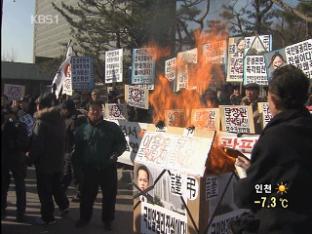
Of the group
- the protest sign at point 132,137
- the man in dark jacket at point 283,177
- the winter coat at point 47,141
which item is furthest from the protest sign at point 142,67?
the man in dark jacket at point 283,177

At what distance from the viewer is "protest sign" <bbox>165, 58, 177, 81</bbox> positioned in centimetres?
976

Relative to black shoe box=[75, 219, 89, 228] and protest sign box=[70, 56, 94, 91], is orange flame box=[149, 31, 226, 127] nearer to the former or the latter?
protest sign box=[70, 56, 94, 91]

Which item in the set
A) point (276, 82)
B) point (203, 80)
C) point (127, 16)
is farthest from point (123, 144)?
point (127, 16)

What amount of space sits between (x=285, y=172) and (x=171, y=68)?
7430 mm

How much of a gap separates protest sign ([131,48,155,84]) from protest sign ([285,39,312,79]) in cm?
336

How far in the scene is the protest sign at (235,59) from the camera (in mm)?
8602

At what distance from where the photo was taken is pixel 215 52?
30.1 feet

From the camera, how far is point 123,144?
6645 mm

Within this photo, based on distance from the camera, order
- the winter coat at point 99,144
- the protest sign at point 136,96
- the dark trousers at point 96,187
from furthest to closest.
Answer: the protest sign at point 136,96
the dark trousers at point 96,187
the winter coat at point 99,144

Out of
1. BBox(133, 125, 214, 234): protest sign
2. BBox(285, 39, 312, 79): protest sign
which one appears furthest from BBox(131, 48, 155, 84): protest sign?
BBox(133, 125, 214, 234): protest sign

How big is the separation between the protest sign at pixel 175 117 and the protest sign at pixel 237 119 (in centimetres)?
61
